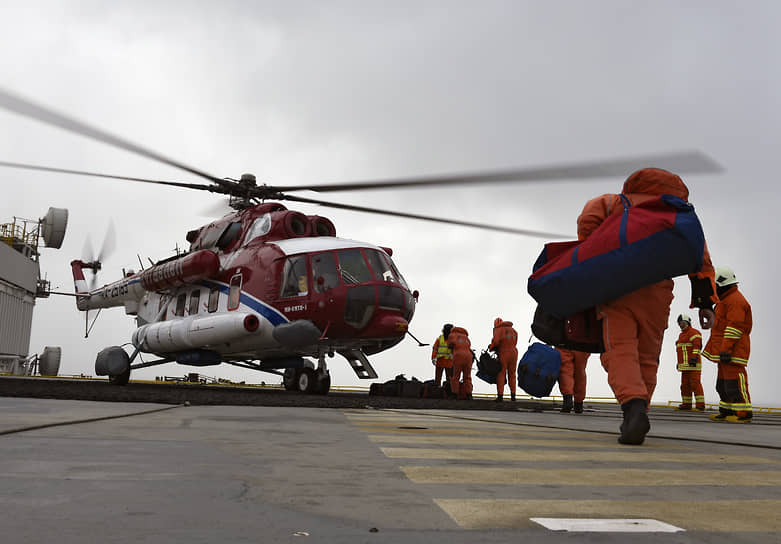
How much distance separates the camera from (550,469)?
232cm

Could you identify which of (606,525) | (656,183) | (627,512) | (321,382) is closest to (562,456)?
(627,512)

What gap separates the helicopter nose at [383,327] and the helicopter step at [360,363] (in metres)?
1.39

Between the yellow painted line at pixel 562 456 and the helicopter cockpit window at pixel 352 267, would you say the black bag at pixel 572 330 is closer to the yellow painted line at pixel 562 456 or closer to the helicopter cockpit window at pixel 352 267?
the yellow painted line at pixel 562 456

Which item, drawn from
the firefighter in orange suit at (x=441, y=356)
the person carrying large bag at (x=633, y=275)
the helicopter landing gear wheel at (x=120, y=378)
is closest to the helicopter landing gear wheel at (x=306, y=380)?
the firefighter in orange suit at (x=441, y=356)

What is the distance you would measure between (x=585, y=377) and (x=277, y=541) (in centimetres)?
841

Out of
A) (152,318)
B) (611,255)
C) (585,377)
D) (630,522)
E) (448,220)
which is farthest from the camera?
(152,318)

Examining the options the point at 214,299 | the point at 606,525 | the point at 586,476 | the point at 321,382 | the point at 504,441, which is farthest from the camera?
the point at 214,299

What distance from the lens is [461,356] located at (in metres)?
13.5

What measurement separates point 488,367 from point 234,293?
17.8 ft

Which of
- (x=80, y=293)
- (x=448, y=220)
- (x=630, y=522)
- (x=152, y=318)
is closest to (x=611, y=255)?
(x=630, y=522)

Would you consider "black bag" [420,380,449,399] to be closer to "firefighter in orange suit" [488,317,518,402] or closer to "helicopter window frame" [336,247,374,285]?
"firefighter in orange suit" [488,317,518,402]

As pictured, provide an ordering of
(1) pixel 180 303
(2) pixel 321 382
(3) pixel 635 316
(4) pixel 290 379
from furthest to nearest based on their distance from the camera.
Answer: (1) pixel 180 303
(4) pixel 290 379
(2) pixel 321 382
(3) pixel 635 316

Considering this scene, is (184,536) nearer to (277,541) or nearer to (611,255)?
(277,541)

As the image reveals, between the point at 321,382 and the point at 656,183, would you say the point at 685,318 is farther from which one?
the point at 656,183
